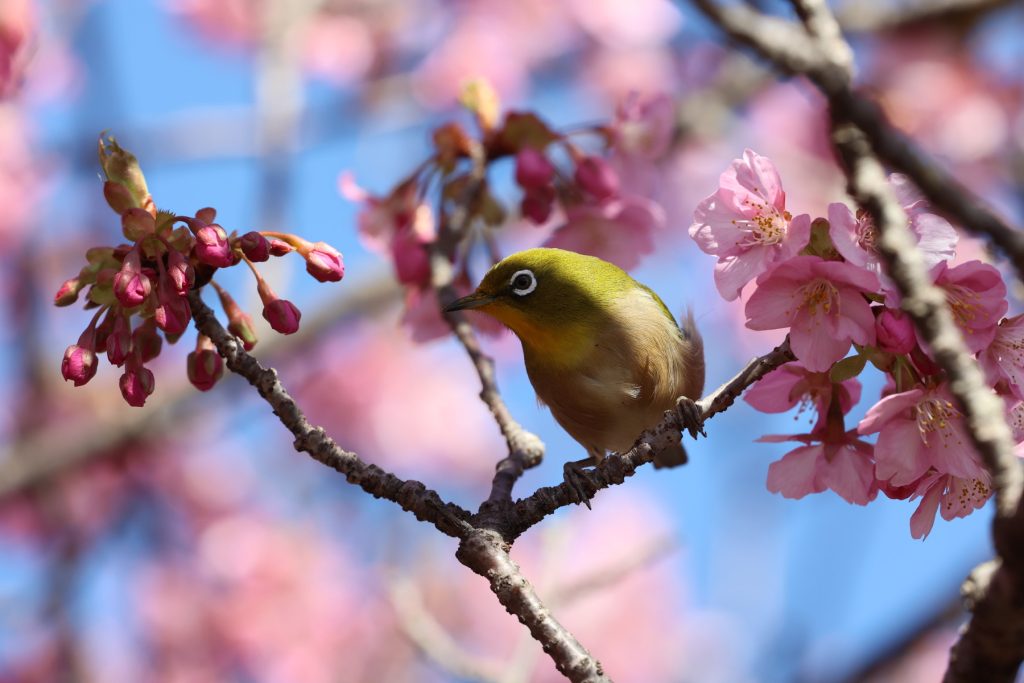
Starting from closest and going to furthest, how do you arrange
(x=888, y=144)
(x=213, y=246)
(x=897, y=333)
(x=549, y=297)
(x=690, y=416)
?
(x=888, y=144)
(x=897, y=333)
(x=213, y=246)
(x=690, y=416)
(x=549, y=297)

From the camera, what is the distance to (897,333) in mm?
2172

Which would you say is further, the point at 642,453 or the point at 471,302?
the point at 471,302

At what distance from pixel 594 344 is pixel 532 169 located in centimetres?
72

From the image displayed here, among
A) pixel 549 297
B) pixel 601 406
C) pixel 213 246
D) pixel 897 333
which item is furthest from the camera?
pixel 549 297

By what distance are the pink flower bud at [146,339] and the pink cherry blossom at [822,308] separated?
4.39 ft

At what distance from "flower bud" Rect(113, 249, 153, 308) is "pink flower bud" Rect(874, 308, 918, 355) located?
4.82 ft

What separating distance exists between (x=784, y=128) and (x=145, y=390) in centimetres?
754

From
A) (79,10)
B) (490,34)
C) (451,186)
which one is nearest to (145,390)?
(451,186)

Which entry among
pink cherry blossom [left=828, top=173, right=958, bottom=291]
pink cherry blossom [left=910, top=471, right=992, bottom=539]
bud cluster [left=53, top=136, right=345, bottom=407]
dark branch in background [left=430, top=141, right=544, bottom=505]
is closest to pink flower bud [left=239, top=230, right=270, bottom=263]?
bud cluster [left=53, top=136, right=345, bottom=407]

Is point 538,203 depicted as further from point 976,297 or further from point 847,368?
point 976,297

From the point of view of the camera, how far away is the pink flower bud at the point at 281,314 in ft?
8.16

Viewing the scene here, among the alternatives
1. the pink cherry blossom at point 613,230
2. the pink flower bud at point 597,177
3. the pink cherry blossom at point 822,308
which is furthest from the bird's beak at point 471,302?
the pink cherry blossom at point 822,308

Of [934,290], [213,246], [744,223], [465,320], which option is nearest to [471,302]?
[465,320]

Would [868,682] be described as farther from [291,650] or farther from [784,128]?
[784,128]
